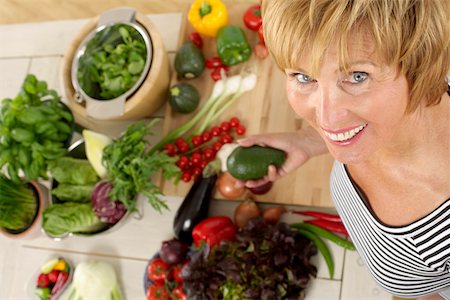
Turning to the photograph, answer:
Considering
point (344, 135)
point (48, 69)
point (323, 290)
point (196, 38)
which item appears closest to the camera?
point (344, 135)

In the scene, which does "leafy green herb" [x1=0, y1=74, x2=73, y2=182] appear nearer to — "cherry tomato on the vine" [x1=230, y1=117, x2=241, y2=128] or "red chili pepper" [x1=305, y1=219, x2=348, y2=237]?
"cherry tomato on the vine" [x1=230, y1=117, x2=241, y2=128]

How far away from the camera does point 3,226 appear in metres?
1.48

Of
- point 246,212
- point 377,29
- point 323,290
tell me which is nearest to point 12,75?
point 246,212

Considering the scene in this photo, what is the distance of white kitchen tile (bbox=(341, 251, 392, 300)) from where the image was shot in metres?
1.32

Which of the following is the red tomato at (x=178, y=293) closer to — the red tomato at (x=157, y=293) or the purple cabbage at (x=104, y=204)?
the red tomato at (x=157, y=293)

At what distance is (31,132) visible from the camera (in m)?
1.41

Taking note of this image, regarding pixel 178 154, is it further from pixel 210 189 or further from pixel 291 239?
pixel 291 239

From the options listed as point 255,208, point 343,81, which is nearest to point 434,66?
point 343,81

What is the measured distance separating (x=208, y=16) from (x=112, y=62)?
11.4 inches

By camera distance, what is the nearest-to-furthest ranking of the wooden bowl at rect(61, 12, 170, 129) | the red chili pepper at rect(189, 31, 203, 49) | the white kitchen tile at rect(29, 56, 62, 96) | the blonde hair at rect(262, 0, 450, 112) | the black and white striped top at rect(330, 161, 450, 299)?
1. the blonde hair at rect(262, 0, 450, 112)
2. the black and white striped top at rect(330, 161, 450, 299)
3. the wooden bowl at rect(61, 12, 170, 129)
4. the red chili pepper at rect(189, 31, 203, 49)
5. the white kitchen tile at rect(29, 56, 62, 96)

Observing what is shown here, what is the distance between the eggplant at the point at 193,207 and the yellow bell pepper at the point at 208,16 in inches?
16.2

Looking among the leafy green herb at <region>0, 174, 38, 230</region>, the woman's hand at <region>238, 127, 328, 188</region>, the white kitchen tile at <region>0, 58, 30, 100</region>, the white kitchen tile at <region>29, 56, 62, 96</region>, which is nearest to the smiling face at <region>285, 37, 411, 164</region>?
the woman's hand at <region>238, 127, 328, 188</region>

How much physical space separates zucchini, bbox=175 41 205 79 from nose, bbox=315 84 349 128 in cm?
91

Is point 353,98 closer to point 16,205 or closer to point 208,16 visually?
point 208,16
